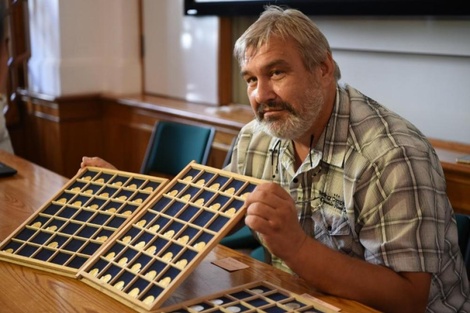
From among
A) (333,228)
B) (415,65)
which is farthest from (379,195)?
(415,65)

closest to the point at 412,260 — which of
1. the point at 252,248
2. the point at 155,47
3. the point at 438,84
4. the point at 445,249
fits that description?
the point at 445,249

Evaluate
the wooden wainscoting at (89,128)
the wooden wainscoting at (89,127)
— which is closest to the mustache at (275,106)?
the wooden wainscoting at (89,127)

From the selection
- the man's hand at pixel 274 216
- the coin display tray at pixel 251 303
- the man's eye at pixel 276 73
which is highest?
the man's eye at pixel 276 73

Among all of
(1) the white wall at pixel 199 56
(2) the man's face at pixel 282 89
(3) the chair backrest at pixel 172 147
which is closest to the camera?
(2) the man's face at pixel 282 89

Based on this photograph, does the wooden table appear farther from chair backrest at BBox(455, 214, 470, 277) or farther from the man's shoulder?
chair backrest at BBox(455, 214, 470, 277)

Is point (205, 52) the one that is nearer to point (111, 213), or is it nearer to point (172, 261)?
point (111, 213)

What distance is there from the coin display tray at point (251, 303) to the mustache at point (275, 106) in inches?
20.4

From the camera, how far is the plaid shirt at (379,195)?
5.40 ft

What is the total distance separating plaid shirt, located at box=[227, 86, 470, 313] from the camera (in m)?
1.64

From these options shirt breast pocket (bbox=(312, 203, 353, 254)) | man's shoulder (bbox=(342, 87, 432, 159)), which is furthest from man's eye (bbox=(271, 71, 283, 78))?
shirt breast pocket (bbox=(312, 203, 353, 254))

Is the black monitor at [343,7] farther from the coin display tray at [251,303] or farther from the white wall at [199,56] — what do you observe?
the coin display tray at [251,303]

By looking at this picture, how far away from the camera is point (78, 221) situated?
184 cm

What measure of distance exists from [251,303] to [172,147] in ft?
5.98

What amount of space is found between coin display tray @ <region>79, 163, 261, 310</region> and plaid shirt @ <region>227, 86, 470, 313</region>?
32 centimetres
